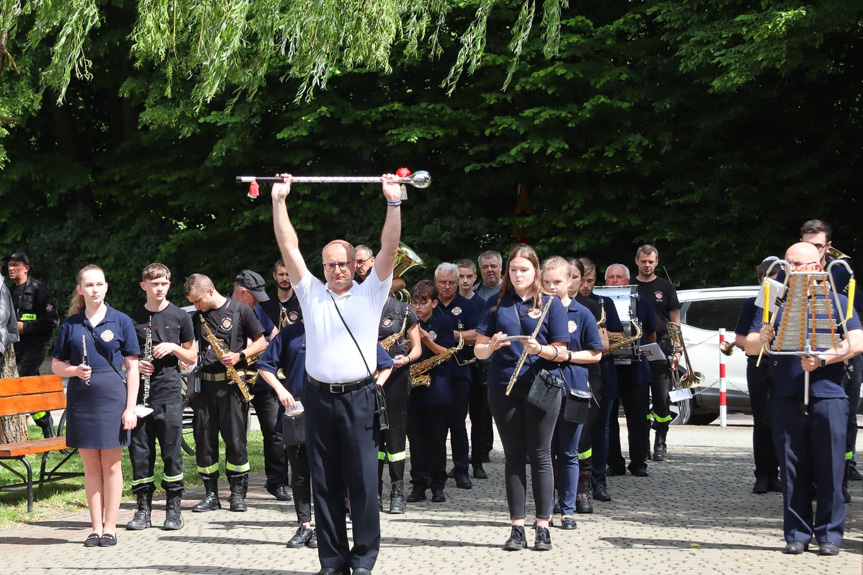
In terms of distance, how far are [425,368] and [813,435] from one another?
3512 mm

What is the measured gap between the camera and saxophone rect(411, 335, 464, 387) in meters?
9.75

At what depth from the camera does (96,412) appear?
788 centimetres

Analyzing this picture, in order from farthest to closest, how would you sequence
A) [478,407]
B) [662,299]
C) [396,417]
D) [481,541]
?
[662,299], [478,407], [396,417], [481,541]

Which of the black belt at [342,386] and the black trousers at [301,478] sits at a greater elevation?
the black belt at [342,386]

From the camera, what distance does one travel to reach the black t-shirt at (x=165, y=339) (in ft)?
28.0

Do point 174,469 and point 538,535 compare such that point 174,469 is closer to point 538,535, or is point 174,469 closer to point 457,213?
point 538,535

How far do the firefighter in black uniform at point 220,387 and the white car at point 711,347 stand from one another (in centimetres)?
837

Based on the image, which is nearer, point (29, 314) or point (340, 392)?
point (340, 392)

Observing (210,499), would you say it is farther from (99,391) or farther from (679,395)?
(679,395)

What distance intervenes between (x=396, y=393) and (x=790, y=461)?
10.1ft

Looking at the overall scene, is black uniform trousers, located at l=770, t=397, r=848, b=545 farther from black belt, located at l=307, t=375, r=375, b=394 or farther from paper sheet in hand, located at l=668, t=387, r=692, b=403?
paper sheet in hand, located at l=668, t=387, r=692, b=403

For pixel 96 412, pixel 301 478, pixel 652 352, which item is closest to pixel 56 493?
pixel 96 412

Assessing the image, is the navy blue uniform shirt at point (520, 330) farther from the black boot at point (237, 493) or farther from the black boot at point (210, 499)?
A: the black boot at point (210, 499)

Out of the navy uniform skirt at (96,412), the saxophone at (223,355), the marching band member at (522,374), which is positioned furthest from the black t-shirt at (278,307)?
the marching band member at (522,374)
